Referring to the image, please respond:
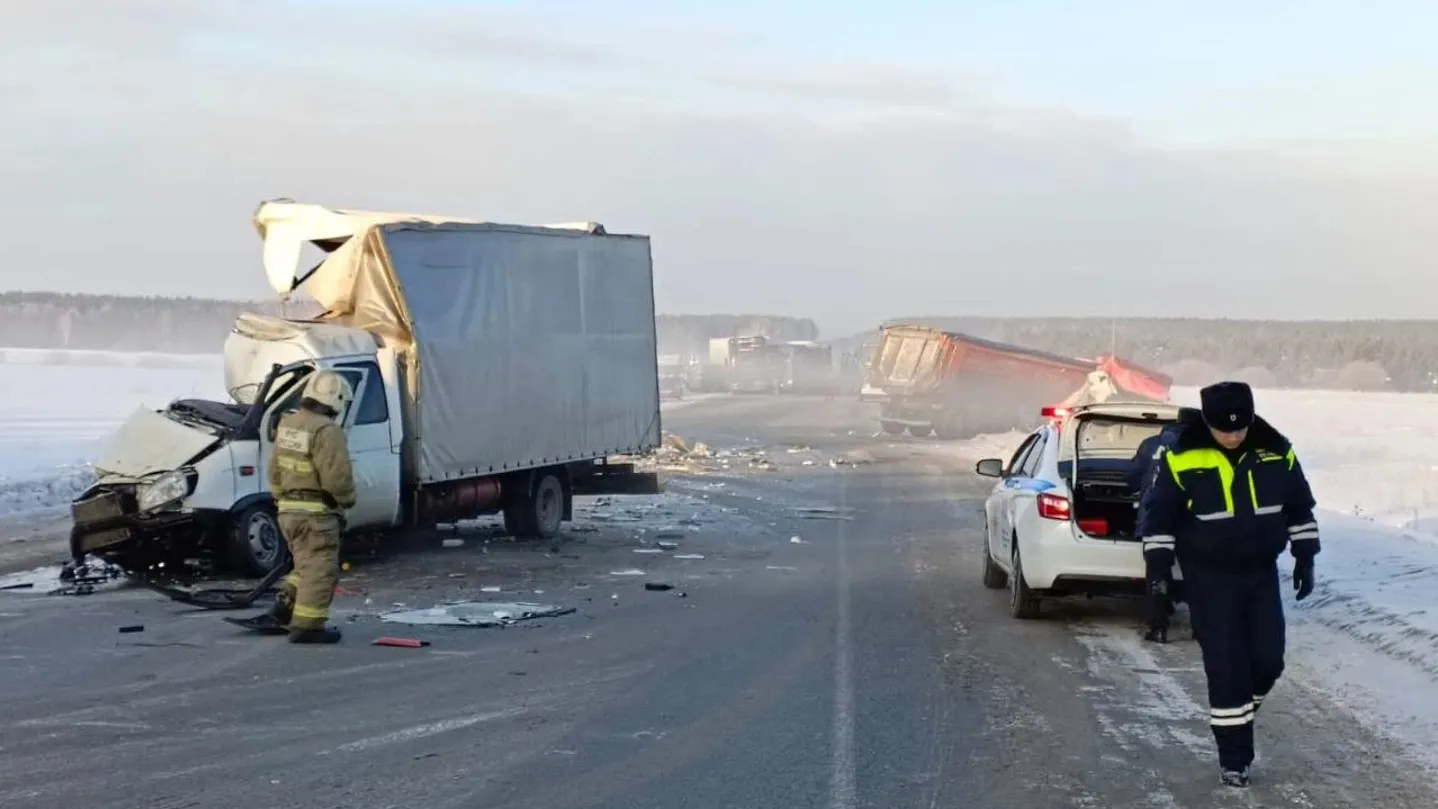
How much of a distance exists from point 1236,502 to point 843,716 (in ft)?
7.96

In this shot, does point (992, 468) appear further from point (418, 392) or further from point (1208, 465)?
point (1208, 465)

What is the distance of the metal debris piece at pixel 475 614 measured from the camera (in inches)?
436

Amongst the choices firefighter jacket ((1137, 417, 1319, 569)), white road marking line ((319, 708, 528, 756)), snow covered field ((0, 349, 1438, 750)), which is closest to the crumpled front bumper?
snow covered field ((0, 349, 1438, 750))

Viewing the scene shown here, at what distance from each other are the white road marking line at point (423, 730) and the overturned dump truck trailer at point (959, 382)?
1351 inches

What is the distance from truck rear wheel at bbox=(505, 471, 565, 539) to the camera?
17266 mm

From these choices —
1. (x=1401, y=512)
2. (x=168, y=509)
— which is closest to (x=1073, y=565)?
(x=168, y=509)

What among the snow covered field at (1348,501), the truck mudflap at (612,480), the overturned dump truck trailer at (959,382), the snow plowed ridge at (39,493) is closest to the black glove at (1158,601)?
the snow covered field at (1348,501)

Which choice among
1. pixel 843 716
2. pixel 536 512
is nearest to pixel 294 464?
pixel 843 716

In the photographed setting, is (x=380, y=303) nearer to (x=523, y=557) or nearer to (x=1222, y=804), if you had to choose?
(x=523, y=557)

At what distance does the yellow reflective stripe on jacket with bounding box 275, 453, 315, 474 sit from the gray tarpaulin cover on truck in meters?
4.97

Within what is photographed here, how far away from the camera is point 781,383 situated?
3140 inches

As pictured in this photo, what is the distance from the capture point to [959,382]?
4197 centimetres

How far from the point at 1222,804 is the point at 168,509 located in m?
9.35

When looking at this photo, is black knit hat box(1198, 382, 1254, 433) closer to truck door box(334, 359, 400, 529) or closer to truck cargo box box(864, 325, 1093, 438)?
truck door box(334, 359, 400, 529)
